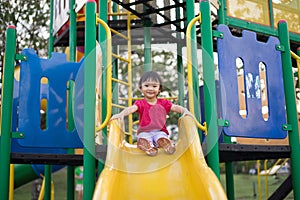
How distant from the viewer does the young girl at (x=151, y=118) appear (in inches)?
134

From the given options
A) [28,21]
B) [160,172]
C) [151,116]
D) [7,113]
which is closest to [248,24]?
[151,116]

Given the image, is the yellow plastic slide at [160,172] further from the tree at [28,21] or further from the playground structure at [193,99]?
the tree at [28,21]

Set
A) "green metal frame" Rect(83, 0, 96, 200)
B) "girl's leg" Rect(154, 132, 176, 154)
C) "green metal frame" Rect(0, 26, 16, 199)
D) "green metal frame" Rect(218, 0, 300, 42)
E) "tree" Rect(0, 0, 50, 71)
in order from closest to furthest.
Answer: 1. "green metal frame" Rect(83, 0, 96, 200)
2. "girl's leg" Rect(154, 132, 176, 154)
3. "green metal frame" Rect(0, 26, 16, 199)
4. "green metal frame" Rect(218, 0, 300, 42)
5. "tree" Rect(0, 0, 50, 71)

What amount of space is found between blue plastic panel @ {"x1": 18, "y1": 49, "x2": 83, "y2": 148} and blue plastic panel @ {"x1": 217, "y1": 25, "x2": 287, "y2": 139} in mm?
1611

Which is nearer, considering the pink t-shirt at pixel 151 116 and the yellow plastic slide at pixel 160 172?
the yellow plastic slide at pixel 160 172

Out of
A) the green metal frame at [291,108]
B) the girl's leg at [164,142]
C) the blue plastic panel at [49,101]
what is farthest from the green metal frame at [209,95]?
the blue plastic panel at [49,101]

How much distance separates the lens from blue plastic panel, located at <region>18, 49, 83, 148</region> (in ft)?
12.6

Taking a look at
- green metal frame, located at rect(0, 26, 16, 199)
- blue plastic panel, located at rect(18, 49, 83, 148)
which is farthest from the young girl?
green metal frame, located at rect(0, 26, 16, 199)

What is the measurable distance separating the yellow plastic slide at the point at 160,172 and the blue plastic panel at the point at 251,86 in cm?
39

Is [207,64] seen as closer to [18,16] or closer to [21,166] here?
[21,166]

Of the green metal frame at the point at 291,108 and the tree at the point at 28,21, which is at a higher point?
the tree at the point at 28,21

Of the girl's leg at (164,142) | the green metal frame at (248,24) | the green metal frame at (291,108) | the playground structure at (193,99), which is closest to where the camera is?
the playground structure at (193,99)

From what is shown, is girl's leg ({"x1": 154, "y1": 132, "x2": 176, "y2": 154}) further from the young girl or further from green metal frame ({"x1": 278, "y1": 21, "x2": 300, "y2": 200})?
green metal frame ({"x1": 278, "y1": 21, "x2": 300, "y2": 200})

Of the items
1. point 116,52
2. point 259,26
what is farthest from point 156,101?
point 259,26
